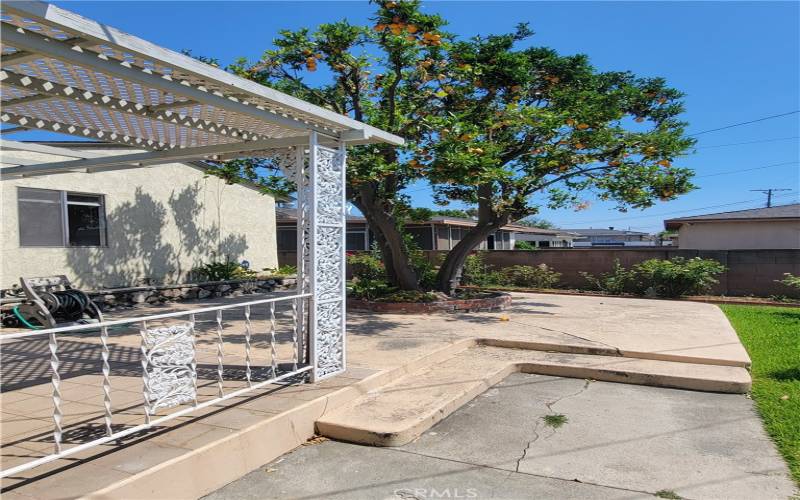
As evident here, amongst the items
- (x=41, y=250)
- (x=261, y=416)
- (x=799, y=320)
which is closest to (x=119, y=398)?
(x=261, y=416)

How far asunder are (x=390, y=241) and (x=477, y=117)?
10.8 ft

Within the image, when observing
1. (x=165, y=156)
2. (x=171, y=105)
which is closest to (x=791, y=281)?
(x=165, y=156)

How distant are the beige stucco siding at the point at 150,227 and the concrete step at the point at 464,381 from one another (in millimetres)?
8266

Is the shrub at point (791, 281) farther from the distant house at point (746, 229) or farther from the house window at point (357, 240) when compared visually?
the house window at point (357, 240)

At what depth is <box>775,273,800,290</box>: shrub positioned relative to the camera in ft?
43.9

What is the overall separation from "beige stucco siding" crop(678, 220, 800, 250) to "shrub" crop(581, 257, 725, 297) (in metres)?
4.59

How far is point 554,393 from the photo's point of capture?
6184mm

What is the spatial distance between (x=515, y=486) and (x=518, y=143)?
8935 mm

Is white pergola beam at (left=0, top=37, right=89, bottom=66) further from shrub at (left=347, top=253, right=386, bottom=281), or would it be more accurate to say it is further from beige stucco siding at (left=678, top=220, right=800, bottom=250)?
beige stucco siding at (left=678, top=220, right=800, bottom=250)

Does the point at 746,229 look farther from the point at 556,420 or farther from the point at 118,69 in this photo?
the point at 118,69

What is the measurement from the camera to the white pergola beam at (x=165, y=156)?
5914mm

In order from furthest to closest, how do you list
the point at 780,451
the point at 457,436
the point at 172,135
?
the point at 172,135 → the point at 457,436 → the point at 780,451

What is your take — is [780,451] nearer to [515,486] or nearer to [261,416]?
[515,486]
